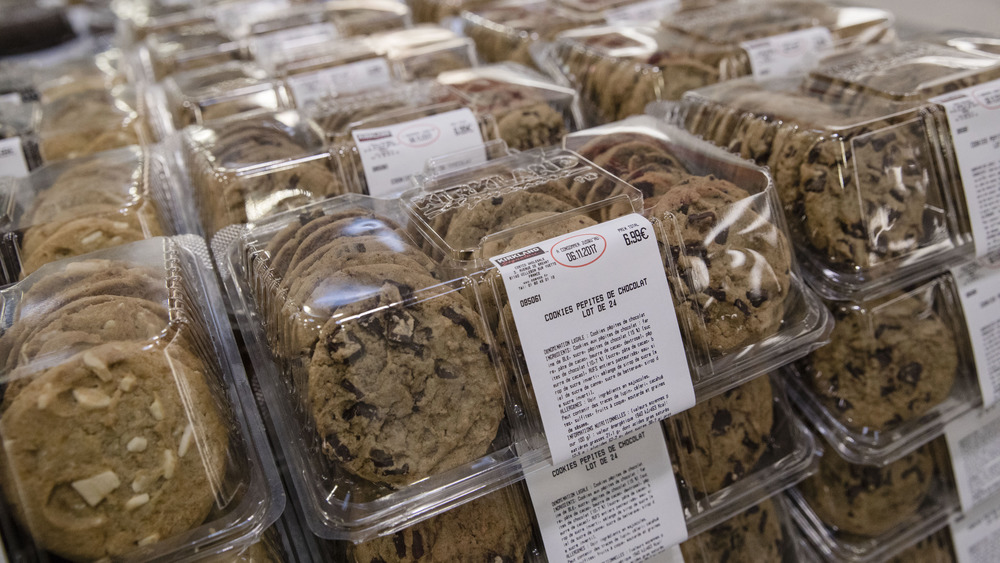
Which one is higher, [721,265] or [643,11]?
[643,11]

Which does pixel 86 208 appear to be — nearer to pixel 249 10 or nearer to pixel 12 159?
pixel 12 159

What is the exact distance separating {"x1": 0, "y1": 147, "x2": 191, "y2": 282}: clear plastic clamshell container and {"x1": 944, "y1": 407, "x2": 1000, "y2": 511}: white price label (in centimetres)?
163

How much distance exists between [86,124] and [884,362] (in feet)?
6.09

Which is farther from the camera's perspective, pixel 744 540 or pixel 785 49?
pixel 785 49

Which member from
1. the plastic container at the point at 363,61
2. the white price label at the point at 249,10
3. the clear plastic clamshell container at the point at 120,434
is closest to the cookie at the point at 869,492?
the clear plastic clamshell container at the point at 120,434

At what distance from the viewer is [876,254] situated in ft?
4.11

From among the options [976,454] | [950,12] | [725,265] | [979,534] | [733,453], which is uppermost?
[950,12]

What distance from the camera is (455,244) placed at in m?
1.07

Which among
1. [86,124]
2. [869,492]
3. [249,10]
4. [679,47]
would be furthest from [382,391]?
[249,10]

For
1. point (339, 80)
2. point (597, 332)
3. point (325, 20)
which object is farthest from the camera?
point (325, 20)

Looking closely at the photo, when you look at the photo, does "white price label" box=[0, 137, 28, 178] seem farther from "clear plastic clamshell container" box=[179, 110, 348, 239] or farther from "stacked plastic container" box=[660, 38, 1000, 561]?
"stacked plastic container" box=[660, 38, 1000, 561]

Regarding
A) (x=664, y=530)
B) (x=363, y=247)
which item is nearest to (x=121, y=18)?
(x=363, y=247)

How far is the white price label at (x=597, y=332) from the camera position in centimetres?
94

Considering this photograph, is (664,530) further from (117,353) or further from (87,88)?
(87,88)
